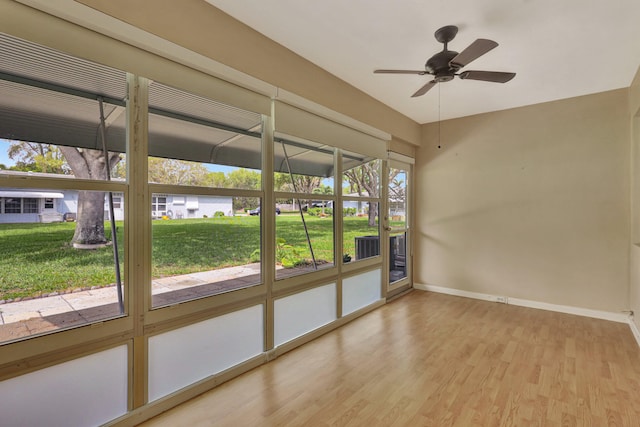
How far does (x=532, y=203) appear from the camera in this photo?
13.8 feet

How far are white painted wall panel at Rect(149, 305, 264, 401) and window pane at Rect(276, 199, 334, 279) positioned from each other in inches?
20.9

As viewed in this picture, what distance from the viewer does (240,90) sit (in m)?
2.44

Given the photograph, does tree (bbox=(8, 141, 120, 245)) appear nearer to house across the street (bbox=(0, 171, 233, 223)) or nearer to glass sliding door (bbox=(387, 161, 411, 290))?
house across the street (bbox=(0, 171, 233, 223))

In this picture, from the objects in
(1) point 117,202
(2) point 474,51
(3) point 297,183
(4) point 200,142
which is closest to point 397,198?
→ (3) point 297,183

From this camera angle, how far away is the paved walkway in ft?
5.05

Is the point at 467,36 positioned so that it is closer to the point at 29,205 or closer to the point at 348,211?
the point at 348,211

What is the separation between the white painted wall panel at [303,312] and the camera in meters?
2.88

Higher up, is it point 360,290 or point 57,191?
point 57,191

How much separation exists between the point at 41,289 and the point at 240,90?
1829 millimetres

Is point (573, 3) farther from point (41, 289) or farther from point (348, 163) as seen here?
point (41, 289)

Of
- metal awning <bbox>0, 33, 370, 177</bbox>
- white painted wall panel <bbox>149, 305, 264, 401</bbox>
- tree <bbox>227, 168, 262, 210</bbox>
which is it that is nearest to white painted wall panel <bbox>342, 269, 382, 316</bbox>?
white painted wall panel <bbox>149, 305, 264, 401</bbox>

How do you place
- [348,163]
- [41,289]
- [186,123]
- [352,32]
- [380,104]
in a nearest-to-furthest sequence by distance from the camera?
1. [41,289]
2. [186,123]
3. [352,32]
4. [348,163]
5. [380,104]

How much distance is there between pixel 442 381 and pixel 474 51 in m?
2.48

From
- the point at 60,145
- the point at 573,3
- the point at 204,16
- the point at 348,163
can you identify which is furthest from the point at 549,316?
the point at 60,145
